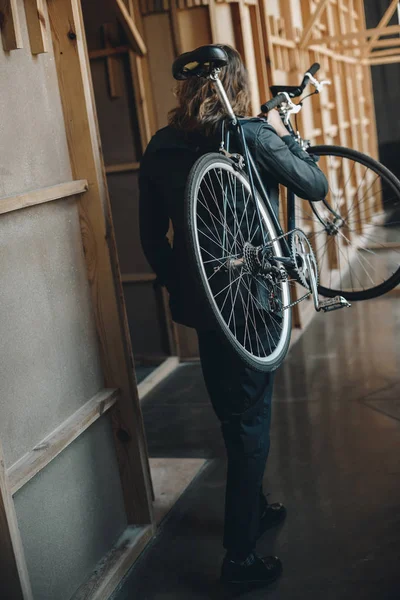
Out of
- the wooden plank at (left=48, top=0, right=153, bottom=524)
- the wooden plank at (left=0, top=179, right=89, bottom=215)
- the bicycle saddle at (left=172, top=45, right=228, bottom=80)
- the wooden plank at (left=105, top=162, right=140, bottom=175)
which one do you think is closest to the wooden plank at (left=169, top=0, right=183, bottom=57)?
the wooden plank at (left=105, top=162, right=140, bottom=175)

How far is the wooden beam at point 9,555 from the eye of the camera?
1972 millimetres

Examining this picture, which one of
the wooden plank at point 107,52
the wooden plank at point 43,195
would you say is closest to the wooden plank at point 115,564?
the wooden plank at point 43,195

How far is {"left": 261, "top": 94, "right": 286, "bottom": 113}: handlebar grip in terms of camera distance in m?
2.52

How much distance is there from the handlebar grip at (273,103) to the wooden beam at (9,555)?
134 centimetres

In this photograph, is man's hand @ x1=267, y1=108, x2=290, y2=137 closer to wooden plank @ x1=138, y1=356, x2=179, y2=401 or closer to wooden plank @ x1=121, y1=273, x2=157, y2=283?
Result: wooden plank @ x1=138, y1=356, x2=179, y2=401

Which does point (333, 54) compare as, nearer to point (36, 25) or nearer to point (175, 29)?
point (175, 29)

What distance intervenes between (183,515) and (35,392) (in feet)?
3.31

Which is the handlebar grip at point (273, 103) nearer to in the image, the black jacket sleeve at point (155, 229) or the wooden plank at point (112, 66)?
the black jacket sleeve at point (155, 229)

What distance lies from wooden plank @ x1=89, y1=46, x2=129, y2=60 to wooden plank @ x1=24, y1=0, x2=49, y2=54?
8.33ft

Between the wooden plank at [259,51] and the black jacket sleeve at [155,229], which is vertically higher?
the wooden plank at [259,51]

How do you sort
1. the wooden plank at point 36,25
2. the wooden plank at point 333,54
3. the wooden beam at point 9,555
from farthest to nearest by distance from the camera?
1. the wooden plank at point 333,54
2. the wooden plank at point 36,25
3. the wooden beam at point 9,555

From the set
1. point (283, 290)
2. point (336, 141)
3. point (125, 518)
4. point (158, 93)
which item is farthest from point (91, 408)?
point (336, 141)

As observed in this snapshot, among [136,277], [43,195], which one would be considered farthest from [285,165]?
[136,277]

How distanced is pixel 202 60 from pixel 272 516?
64.0 inches
